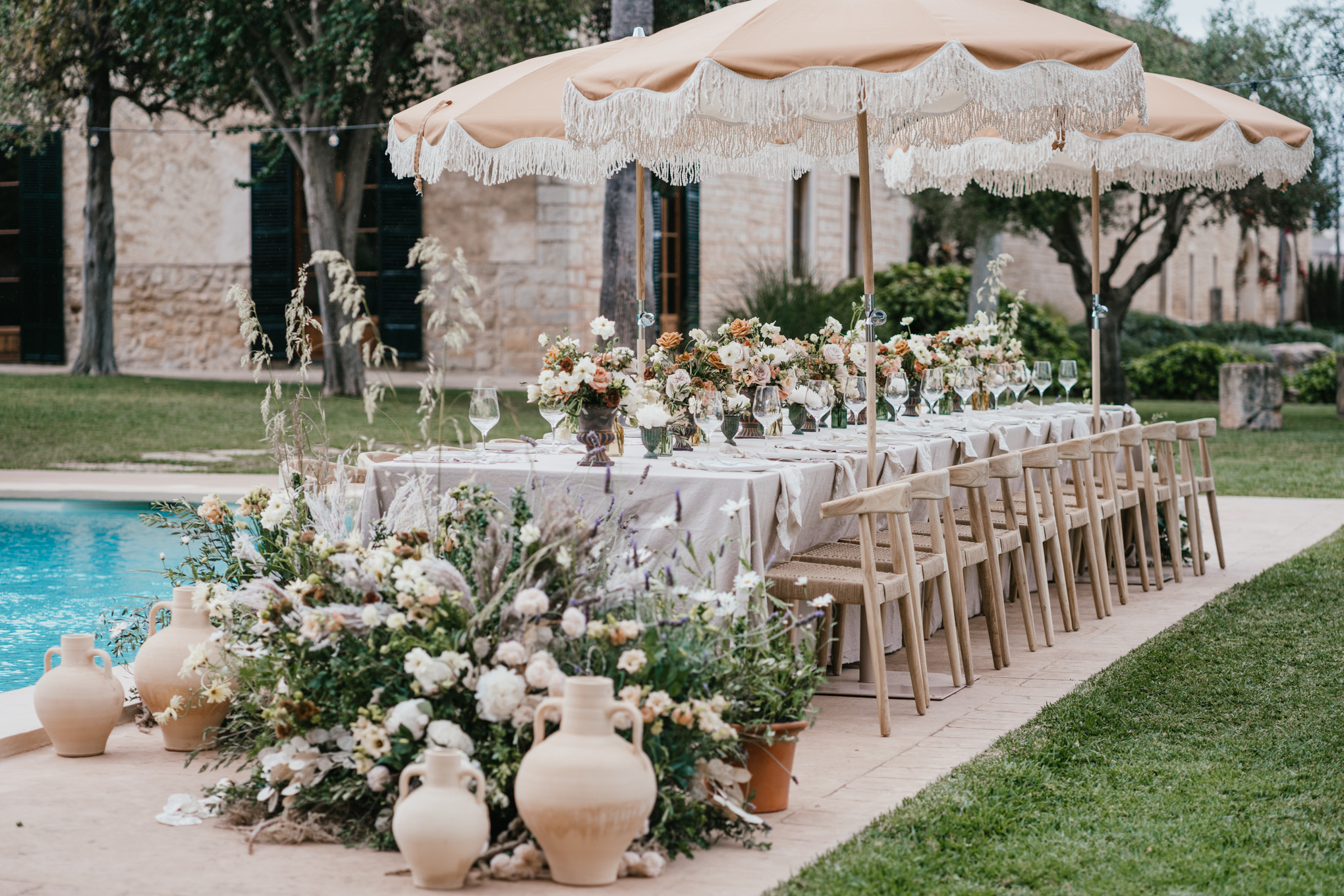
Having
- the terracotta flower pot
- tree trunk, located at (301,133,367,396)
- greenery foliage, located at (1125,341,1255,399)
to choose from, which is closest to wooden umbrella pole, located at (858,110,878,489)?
the terracotta flower pot

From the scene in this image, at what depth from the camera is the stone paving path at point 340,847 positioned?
329cm

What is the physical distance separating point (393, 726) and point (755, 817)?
0.88 m

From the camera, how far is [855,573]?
4844mm

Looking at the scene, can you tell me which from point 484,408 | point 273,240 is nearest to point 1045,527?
point 484,408

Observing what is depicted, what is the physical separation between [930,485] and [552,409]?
4.48ft

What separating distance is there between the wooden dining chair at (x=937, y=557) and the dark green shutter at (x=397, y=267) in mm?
15070

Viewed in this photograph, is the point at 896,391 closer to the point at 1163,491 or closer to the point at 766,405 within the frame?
the point at 766,405

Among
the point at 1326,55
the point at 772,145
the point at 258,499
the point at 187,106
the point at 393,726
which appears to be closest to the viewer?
the point at 393,726

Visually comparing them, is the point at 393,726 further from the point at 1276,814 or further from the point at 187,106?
the point at 187,106

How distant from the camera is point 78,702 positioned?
166 inches

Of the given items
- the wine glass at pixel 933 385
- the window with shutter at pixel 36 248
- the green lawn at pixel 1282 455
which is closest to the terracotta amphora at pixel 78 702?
the wine glass at pixel 933 385

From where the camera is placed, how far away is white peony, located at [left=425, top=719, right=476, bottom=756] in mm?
3416

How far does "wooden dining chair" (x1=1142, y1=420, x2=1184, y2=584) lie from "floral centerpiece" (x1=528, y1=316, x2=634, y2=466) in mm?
2982

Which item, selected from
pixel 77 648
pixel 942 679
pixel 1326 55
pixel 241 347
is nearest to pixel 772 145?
pixel 942 679
